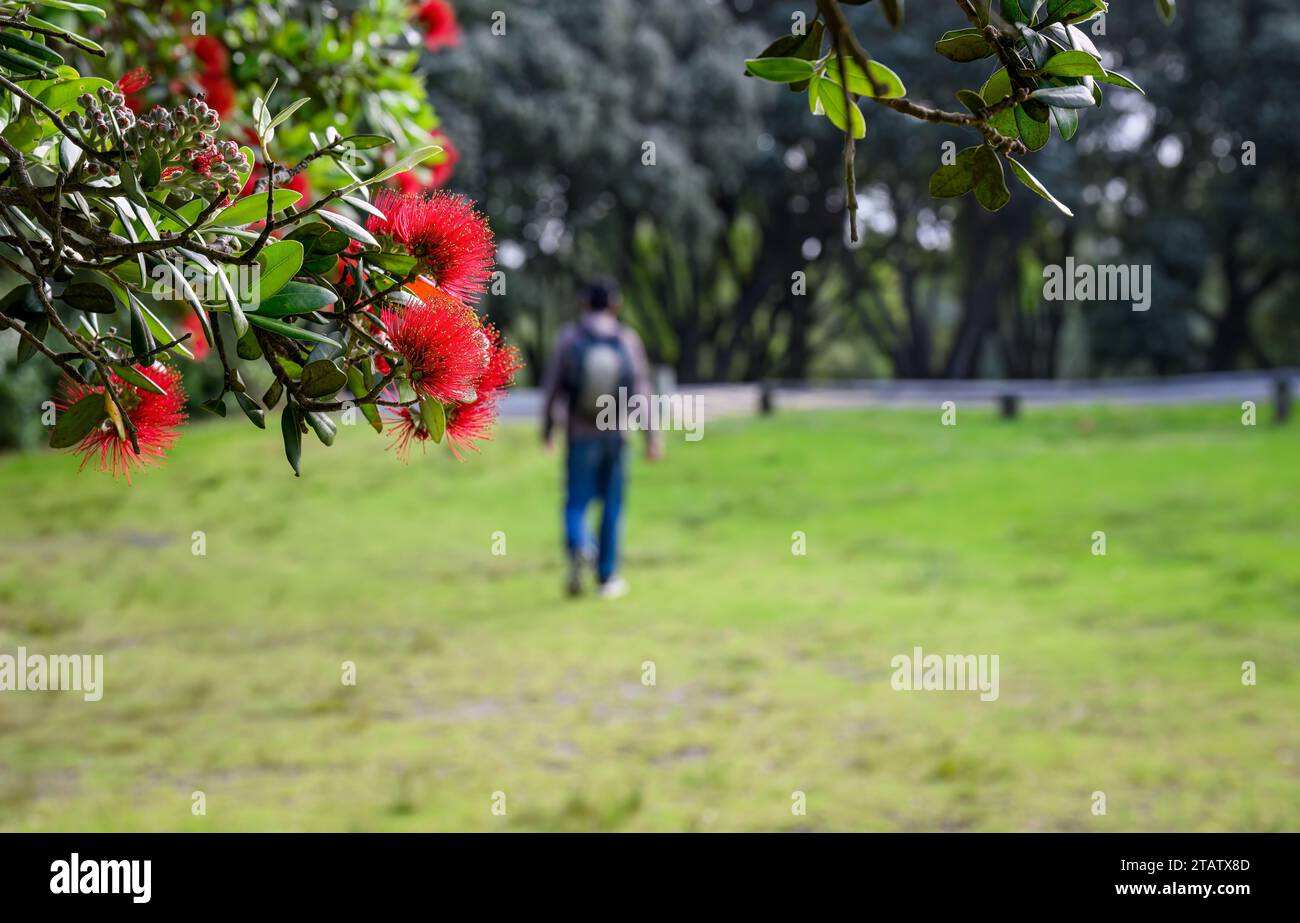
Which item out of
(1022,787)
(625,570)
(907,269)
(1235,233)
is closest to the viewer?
(1022,787)

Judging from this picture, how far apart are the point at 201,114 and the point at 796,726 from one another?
16.1 feet

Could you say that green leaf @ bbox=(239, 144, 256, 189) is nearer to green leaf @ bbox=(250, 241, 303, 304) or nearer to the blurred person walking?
green leaf @ bbox=(250, 241, 303, 304)

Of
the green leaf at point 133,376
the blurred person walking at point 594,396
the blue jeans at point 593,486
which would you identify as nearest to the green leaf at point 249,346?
the green leaf at point 133,376

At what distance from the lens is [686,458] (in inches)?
627

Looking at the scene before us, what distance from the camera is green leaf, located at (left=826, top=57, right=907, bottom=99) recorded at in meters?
1.47

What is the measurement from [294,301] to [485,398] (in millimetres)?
273

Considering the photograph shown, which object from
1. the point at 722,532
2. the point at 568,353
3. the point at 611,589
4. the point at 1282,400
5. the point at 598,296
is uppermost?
the point at 1282,400

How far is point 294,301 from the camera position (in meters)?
1.57

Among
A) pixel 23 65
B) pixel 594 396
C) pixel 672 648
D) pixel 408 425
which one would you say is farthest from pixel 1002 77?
pixel 594 396

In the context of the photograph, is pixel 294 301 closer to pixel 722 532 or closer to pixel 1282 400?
pixel 722 532

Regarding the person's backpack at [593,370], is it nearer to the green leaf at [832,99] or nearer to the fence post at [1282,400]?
the green leaf at [832,99]

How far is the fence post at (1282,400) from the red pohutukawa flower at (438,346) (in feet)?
54.8
